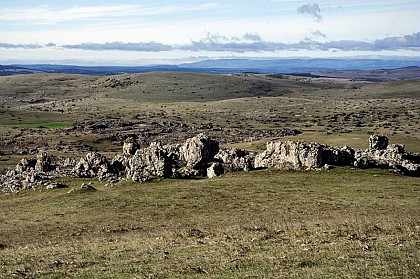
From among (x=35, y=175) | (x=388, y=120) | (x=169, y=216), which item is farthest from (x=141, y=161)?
(x=388, y=120)

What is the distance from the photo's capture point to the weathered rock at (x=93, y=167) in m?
69.8

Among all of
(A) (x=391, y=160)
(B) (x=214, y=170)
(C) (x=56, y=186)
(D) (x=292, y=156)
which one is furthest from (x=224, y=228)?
(A) (x=391, y=160)

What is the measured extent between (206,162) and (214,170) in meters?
6.27

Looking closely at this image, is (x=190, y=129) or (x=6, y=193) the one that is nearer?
(x=6, y=193)

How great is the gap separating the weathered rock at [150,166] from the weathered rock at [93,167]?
3843 millimetres

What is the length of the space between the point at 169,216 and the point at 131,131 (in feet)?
404

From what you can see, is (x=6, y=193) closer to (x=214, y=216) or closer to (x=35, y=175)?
A: (x=35, y=175)

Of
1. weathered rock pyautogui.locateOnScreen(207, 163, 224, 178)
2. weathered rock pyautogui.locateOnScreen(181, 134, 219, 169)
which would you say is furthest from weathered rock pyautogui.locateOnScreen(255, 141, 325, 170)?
weathered rock pyautogui.locateOnScreen(181, 134, 219, 169)

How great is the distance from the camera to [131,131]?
166 m

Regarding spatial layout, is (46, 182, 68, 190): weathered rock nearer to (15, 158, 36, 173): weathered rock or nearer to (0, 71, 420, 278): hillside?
(0, 71, 420, 278): hillside

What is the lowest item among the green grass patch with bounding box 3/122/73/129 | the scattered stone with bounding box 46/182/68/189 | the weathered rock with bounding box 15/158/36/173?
the green grass patch with bounding box 3/122/73/129

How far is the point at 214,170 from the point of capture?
66812 millimetres

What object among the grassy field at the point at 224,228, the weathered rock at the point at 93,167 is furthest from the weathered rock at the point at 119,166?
the grassy field at the point at 224,228

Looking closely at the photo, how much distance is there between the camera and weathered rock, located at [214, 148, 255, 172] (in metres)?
68.2
